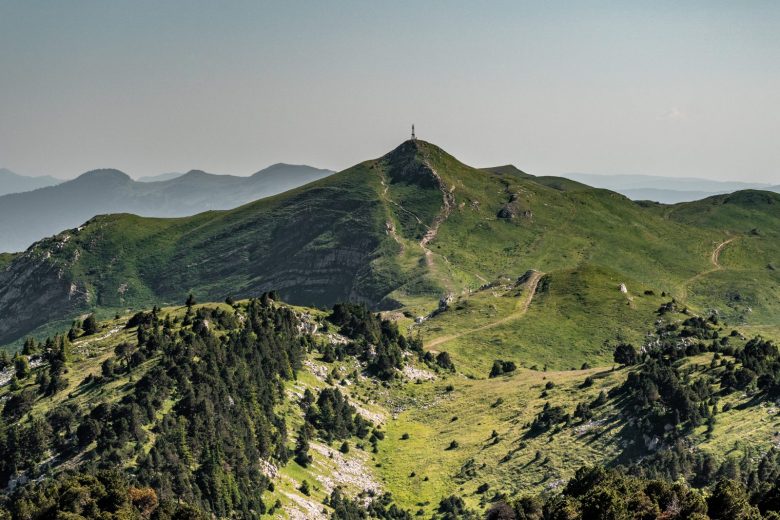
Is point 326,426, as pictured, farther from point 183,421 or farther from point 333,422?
point 183,421

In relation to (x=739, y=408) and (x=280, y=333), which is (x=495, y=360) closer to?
(x=280, y=333)

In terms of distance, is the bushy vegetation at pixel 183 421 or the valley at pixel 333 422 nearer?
the bushy vegetation at pixel 183 421

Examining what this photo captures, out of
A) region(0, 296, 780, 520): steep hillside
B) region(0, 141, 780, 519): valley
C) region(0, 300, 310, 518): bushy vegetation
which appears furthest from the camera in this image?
region(0, 141, 780, 519): valley

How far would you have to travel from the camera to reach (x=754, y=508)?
71500 mm

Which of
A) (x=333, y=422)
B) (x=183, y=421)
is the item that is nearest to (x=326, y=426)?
(x=333, y=422)

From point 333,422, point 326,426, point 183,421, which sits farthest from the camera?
point 333,422

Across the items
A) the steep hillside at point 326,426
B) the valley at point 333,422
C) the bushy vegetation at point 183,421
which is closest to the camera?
the steep hillside at point 326,426

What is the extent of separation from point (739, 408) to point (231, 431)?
250 feet

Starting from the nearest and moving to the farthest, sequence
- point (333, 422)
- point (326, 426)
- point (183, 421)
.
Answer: point (183, 421), point (326, 426), point (333, 422)

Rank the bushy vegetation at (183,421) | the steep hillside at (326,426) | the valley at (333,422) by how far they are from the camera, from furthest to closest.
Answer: the valley at (333,422)
the bushy vegetation at (183,421)
the steep hillside at (326,426)

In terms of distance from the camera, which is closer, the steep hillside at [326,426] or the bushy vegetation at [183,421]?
the steep hillside at [326,426]

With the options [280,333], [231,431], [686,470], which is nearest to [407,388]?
[280,333]

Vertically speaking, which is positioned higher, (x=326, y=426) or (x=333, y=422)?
(x=333, y=422)

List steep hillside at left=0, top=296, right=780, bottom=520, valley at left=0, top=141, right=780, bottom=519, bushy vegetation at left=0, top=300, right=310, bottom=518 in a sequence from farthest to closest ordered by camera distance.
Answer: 1. valley at left=0, top=141, right=780, bottom=519
2. bushy vegetation at left=0, top=300, right=310, bottom=518
3. steep hillside at left=0, top=296, right=780, bottom=520
